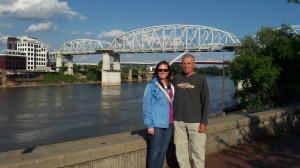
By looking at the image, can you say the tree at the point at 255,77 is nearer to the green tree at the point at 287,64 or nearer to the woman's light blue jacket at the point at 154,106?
the green tree at the point at 287,64

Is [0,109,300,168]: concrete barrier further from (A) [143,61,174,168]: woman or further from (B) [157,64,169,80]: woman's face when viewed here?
(B) [157,64,169,80]: woman's face

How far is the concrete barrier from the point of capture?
4.36 m

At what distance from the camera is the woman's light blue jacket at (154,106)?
5.17 metres

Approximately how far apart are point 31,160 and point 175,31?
136 m

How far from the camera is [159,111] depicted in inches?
205

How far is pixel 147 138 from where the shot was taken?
19.2ft

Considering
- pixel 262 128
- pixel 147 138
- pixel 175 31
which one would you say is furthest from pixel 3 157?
pixel 175 31

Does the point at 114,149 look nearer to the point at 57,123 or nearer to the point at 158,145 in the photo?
the point at 158,145

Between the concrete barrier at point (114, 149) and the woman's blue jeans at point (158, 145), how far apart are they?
1.15 feet

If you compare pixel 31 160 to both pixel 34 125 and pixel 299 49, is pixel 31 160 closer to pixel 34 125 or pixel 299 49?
pixel 299 49

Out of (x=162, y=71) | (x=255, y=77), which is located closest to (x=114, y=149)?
(x=162, y=71)

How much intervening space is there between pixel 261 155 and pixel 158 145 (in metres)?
2.78

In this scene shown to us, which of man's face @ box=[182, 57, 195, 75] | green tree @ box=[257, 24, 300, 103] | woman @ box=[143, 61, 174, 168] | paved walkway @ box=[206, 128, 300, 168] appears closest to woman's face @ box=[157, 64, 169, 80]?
woman @ box=[143, 61, 174, 168]

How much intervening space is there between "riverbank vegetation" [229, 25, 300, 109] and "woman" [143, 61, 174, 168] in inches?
720
